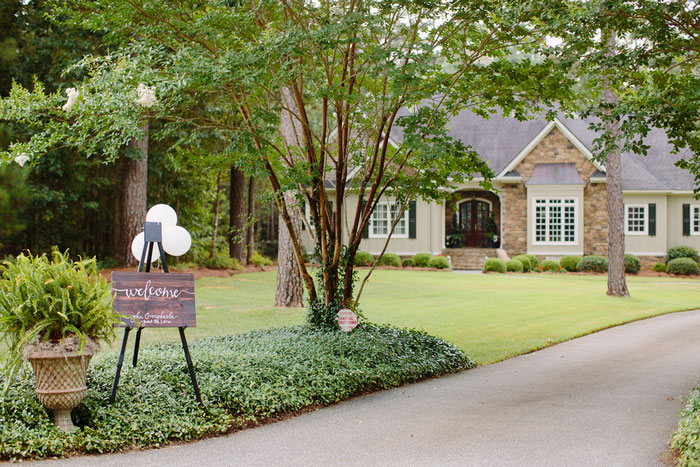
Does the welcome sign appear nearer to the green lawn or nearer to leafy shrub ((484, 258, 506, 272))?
the green lawn

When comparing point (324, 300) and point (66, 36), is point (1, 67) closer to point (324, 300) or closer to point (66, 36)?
point (66, 36)

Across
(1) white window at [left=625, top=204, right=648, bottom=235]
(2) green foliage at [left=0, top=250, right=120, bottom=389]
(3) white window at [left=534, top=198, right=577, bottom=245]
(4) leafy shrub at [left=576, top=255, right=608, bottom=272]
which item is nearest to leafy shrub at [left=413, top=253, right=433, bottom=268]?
(3) white window at [left=534, top=198, right=577, bottom=245]

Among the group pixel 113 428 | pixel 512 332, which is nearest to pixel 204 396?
pixel 113 428

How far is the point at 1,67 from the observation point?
18.0m

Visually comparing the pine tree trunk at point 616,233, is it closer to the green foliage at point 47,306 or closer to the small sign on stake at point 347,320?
the small sign on stake at point 347,320

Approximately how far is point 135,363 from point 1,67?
1489cm

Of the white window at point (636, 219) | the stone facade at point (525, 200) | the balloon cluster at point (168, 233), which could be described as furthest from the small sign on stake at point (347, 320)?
the white window at point (636, 219)

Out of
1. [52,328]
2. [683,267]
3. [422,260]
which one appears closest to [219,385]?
[52,328]

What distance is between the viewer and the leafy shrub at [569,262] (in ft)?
87.7

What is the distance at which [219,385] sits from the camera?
618 centimetres

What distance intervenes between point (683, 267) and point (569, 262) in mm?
4386

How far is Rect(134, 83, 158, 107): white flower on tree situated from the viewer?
664 cm

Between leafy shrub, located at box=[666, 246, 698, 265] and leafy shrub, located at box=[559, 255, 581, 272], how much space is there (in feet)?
13.2

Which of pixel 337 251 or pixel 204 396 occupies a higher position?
pixel 337 251
